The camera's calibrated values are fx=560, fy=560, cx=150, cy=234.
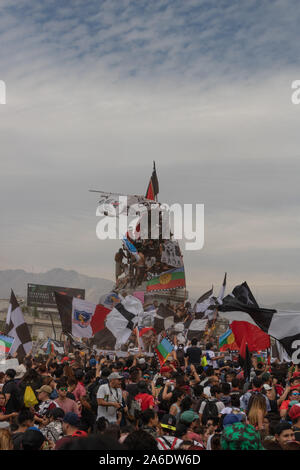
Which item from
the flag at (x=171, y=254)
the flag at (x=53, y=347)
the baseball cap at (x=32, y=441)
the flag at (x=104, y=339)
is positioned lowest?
the flag at (x=53, y=347)

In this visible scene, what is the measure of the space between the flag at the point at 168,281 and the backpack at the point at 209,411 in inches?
1073

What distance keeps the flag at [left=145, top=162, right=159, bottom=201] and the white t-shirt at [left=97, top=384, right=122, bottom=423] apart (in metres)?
45.7

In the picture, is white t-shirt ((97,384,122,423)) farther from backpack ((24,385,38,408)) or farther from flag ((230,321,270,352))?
flag ((230,321,270,352))

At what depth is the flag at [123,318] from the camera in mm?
21094

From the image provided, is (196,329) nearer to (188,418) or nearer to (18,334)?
(18,334)

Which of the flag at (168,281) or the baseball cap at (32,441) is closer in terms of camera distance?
the baseball cap at (32,441)

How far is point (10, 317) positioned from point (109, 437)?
1521 cm

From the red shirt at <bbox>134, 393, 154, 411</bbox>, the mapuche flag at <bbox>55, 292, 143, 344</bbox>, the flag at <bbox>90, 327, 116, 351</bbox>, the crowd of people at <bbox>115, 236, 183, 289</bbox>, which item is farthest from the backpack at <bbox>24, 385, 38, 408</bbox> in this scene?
the crowd of people at <bbox>115, 236, 183, 289</bbox>

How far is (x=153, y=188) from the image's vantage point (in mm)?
56656

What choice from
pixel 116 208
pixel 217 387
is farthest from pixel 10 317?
pixel 116 208

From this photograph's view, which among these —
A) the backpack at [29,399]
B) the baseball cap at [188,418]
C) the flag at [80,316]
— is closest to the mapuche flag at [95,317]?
the flag at [80,316]

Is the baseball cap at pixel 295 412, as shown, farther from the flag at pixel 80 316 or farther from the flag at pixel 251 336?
the flag at pixel 80 316

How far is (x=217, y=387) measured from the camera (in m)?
11.0

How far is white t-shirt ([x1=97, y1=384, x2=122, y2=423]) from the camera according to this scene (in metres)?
10.2
